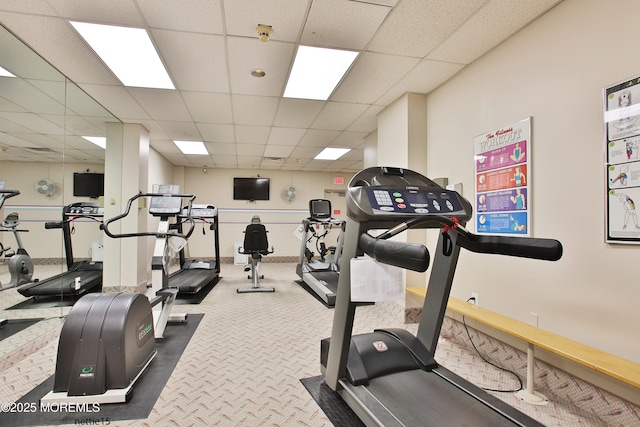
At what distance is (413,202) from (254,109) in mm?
3311

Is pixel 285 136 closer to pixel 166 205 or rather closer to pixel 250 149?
pixel 250 149

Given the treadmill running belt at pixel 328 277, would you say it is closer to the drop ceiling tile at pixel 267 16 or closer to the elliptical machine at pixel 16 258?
the drop ceiling tile at pixel 267 16

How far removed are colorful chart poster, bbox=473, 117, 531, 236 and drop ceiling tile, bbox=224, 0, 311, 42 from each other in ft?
6.48

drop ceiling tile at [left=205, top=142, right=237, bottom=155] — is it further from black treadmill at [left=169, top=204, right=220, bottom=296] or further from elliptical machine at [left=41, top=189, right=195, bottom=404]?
elliptical machine at [left=41, top=189, right=195, bottom=404]

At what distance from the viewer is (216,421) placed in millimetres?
1847

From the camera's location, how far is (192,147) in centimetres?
638

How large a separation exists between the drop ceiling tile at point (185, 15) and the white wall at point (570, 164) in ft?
8.13

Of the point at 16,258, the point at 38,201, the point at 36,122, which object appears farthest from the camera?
the point at 36,122

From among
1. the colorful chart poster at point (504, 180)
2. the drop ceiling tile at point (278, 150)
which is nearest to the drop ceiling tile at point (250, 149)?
the drop ceiling tile at point (278, 150)

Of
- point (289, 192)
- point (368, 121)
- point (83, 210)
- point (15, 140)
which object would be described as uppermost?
point (368, 121)

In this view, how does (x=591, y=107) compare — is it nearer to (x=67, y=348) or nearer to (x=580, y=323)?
(x=580, y=323)

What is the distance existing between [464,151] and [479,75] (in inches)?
29.0

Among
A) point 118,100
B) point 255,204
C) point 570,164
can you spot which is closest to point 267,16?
point 570,164

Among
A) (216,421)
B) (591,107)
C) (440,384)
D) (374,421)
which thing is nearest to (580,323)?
(440,384)
